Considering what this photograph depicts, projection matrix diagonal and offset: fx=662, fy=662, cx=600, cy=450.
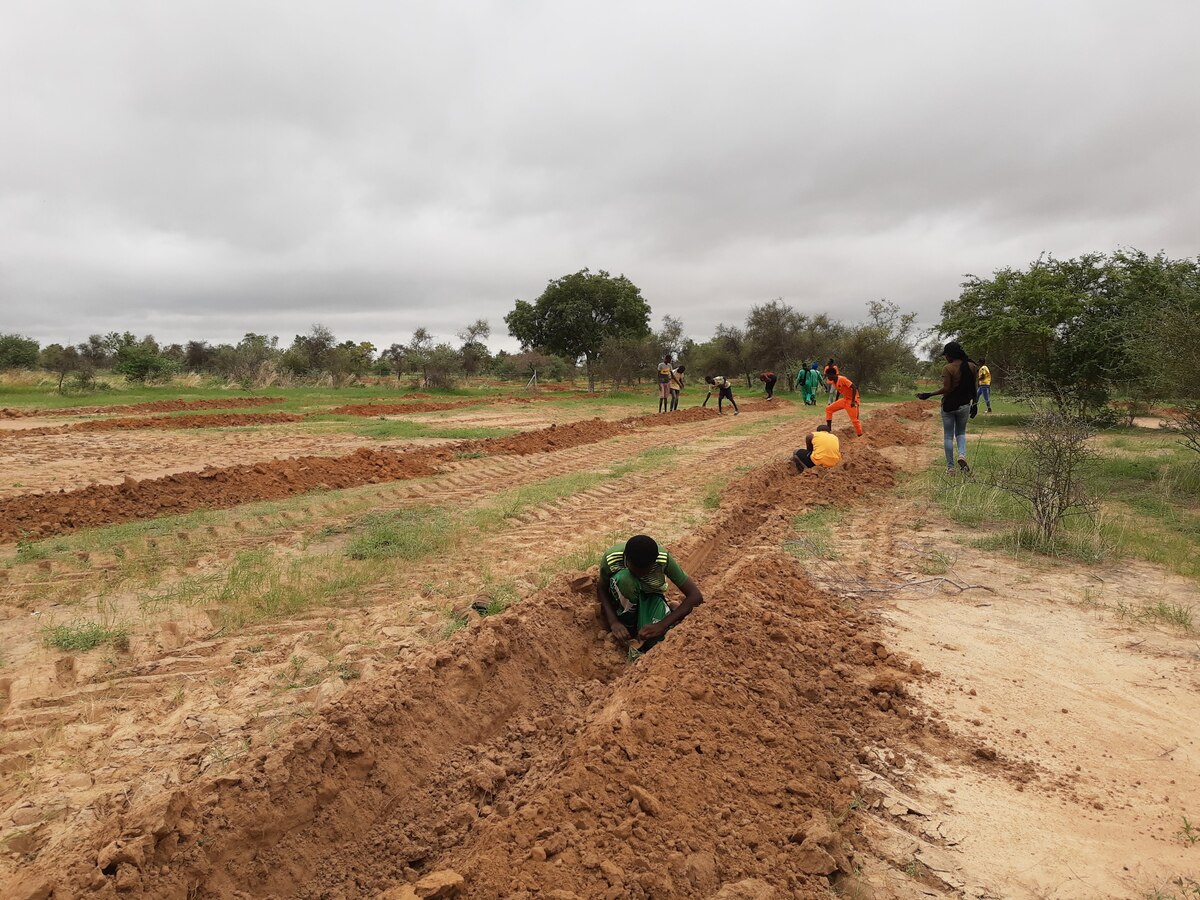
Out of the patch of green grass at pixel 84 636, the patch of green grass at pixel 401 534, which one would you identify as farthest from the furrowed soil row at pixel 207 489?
the patch of green grass at pixel 84 636

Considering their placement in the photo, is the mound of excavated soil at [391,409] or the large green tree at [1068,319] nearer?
the large green tree at [1068,319]

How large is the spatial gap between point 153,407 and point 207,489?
15.5 m

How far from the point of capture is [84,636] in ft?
14.4

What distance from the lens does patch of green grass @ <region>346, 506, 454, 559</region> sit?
20.8ft

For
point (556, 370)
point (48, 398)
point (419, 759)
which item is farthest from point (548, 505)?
point (556, 370)

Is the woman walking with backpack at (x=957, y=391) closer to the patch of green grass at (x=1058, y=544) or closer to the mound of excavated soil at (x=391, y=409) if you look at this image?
the patch of green grass at (x=1058, y=544)

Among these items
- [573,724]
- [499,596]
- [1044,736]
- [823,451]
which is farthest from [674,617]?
[823,451]

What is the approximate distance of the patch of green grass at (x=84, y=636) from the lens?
434 cm

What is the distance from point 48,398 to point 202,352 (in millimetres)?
29547

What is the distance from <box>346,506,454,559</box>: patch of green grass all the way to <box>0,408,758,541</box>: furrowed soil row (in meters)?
2.29

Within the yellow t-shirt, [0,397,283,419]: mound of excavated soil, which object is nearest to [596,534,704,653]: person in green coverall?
the yellow t-shirt

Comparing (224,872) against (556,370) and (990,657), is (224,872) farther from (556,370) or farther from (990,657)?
(556,370)

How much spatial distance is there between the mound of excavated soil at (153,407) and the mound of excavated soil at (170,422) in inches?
110

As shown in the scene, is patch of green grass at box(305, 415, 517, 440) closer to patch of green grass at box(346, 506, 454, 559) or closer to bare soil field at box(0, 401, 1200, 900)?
patch of green grass at box(346, 506, 454, 559)
